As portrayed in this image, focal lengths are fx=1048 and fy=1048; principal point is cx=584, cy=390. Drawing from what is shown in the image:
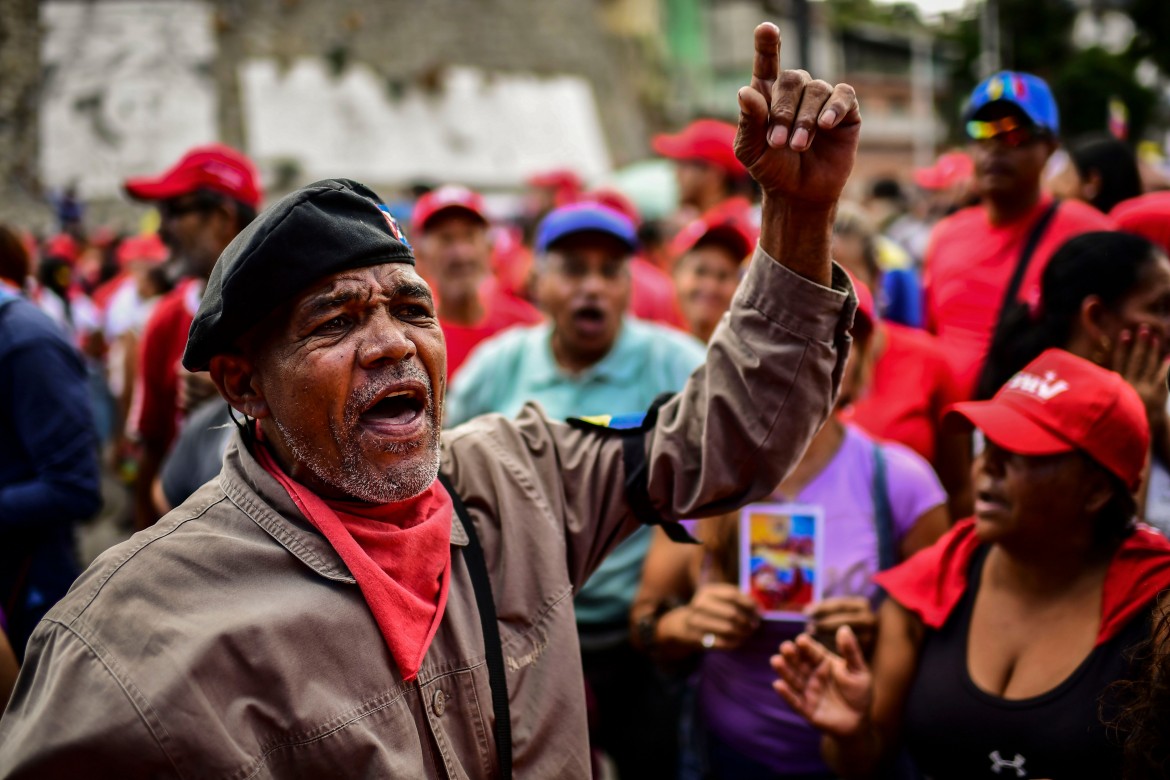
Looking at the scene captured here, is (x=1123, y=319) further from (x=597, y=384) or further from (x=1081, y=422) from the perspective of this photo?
(x=597, y=384)

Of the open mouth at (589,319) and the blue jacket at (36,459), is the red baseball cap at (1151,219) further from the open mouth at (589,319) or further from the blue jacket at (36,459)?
the blue jacket at (36,459)

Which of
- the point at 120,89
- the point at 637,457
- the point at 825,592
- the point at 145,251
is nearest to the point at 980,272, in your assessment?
the point at 825,592

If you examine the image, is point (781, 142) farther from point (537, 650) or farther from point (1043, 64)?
point (1043, 64)

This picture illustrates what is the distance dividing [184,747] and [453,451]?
84cm

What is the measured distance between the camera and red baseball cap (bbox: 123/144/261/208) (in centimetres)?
454

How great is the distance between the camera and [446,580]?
198 cm

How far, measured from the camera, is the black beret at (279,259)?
6.05 feet

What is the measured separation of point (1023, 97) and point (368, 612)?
11.8 ft

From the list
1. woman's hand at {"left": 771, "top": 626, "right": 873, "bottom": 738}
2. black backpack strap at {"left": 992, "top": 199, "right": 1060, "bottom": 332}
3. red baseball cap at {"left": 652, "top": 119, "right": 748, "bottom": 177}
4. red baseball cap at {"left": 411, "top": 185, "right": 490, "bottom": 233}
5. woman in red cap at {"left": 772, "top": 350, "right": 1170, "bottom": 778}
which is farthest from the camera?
red baseball cap at {"left": 652, "top": 119, "right": 748, "bottom": 177}

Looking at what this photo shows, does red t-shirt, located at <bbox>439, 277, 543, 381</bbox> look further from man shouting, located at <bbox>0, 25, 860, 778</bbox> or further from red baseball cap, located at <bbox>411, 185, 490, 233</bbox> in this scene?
man shouting, located at <bbox>0, 25, 860, 778</bbox>

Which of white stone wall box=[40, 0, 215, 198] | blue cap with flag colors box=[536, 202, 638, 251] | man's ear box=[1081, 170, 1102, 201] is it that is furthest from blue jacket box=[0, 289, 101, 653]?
white stone wall box=[40, 0, 215, 198]

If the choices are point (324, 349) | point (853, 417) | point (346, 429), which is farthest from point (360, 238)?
point (853, 417)

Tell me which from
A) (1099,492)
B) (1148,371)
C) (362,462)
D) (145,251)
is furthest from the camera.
A: (145,251)

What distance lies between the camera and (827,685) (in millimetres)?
2646
